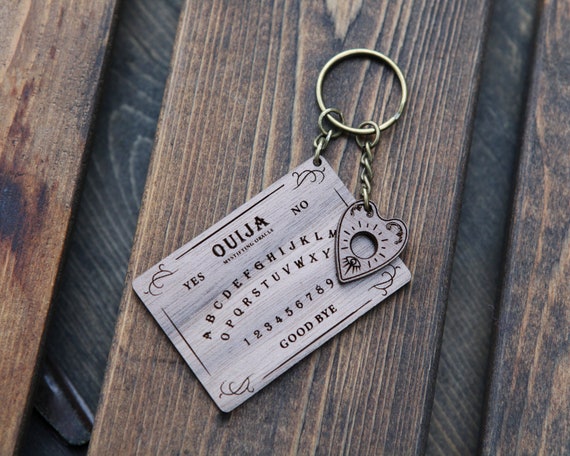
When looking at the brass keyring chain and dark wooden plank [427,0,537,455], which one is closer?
the brass keyring chain

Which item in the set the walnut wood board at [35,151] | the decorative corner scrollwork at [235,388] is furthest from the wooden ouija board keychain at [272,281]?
the walnut wood board at [35,151]

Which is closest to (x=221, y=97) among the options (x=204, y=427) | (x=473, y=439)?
(x=204, y=427)

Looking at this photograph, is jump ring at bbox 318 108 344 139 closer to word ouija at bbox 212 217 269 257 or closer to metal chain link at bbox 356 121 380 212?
metal chain link at bbox 356 121 380 212

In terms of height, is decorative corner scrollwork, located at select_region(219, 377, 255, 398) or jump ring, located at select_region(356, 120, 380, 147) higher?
jump ring, located at select_region(356, 120, 380, 147)

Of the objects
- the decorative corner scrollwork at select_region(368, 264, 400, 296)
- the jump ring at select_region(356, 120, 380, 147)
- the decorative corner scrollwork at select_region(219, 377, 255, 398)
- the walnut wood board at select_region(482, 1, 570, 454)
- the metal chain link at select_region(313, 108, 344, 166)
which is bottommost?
the walnut wood board at select_region(482, 1, 570, 454)

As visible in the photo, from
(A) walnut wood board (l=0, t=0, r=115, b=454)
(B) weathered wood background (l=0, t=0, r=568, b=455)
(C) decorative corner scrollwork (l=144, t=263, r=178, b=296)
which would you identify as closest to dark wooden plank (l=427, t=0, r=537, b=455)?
(B) weathered wood background (l=0, t=0, r=568, b=455)

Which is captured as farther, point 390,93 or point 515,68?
point 515,68

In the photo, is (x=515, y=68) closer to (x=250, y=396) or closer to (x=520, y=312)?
(x=520, y=312)
